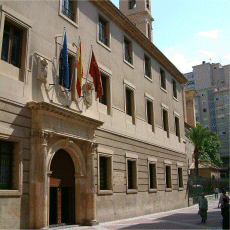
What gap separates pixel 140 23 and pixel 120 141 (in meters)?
23.8

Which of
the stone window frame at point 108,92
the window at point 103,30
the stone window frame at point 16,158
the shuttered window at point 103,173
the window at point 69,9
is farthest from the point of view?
the window at point 103,30

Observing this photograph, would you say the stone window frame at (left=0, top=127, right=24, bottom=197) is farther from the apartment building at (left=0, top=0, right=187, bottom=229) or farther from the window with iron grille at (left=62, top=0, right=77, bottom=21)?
the window with iron grille at (left=62, top=0, right=77, bottom=21)

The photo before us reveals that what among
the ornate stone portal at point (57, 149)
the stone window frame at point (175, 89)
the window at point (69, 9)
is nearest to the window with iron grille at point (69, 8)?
the window at point (69, 9)

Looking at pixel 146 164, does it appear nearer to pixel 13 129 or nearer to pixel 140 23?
pixel 13 129

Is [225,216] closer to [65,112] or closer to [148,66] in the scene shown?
[65,112]

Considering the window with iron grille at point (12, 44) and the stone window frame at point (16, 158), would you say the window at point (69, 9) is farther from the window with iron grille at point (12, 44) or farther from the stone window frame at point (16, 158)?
the stone window frame at point (16, 158)

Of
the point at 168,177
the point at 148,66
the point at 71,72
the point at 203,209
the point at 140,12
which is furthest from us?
the point at 140,12

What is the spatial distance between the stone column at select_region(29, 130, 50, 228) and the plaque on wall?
18.4 feet

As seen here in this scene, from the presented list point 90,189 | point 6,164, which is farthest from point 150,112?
point 6,164

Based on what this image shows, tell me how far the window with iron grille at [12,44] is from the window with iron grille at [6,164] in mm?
3147

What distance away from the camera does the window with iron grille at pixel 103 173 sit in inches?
664

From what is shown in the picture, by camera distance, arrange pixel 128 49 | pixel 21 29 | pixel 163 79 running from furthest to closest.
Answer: pixel 163 79, pixel 128 49, pixel 21 29

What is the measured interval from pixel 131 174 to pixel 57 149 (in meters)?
7.58

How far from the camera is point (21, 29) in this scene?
12883 millimetres
